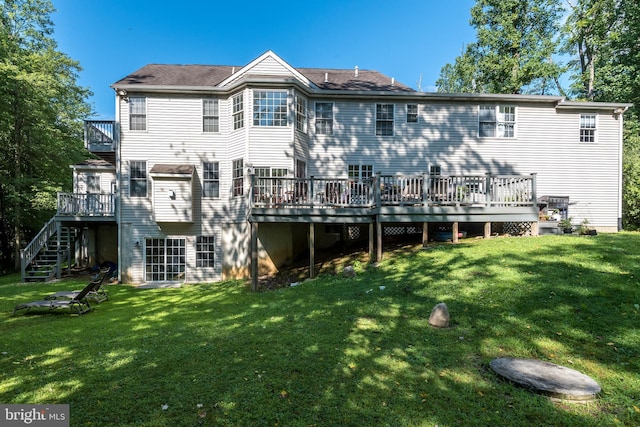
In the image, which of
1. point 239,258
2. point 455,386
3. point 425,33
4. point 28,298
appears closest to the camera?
point 455,386

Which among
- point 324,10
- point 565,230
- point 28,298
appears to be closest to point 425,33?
point 324,10

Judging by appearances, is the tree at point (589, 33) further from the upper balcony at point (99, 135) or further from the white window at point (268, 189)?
the upper balcony at point (99, 135)

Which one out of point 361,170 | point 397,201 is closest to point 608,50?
point 361,170

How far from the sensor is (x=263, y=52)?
43.0 ft

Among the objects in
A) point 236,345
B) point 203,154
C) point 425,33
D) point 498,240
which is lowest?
point 236,345

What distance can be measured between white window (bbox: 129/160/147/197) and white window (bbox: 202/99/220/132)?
316 centimetres

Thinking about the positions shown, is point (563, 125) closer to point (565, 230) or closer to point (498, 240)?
point (565, 230)

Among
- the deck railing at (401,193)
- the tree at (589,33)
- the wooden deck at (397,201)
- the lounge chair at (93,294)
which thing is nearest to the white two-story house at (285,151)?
the deck railing at (401,193)

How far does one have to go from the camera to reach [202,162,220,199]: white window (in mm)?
13133

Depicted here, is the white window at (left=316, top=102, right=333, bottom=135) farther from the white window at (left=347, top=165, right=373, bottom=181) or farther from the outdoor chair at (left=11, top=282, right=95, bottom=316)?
the outdoor chair at (left=11, top=282, right=95, bottom=316)

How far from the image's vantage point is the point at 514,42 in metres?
20.6

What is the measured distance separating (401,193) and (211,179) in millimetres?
8168

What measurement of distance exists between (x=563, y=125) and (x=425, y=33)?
634 inches

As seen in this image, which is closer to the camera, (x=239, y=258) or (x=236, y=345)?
(x=236, y=345)
